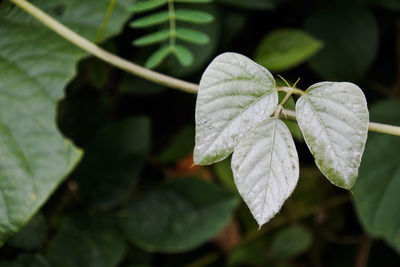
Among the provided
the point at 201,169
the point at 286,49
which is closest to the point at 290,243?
the point at 201,169

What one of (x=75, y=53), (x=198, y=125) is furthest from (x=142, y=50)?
(x=198, y=125)

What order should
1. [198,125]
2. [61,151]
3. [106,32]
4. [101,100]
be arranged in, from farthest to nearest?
1. [101,100]
2. [106,32]
3. [61,151]
4. [198,125]

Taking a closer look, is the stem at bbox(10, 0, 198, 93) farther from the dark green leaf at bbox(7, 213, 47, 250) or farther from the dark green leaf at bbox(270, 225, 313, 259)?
the dark green leaf at bbox(270, 225, 313, 259)

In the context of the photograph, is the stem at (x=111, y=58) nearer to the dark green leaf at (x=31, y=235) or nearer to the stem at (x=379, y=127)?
the stem at (x=379, y=127)

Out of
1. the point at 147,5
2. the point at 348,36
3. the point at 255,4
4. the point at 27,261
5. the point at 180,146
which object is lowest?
the point at 180,146

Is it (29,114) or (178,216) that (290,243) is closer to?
(178,216)

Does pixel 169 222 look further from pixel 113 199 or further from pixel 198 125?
pixel 198 125
